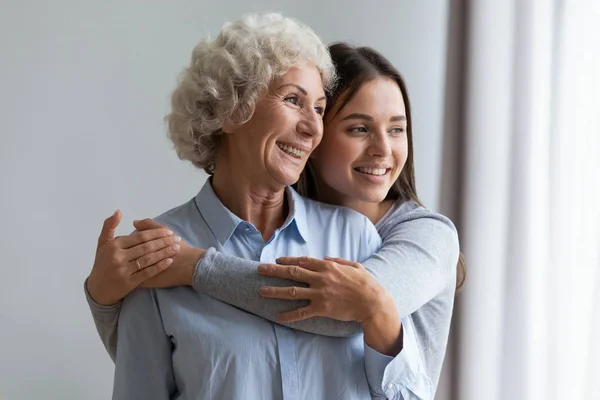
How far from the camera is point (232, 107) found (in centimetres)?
165

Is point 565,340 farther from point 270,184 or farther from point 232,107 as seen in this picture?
point 232,107

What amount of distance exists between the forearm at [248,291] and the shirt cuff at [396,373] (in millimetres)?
74

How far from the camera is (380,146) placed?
5.97 ft

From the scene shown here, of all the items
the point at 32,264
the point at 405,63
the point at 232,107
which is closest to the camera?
the point at 232,107

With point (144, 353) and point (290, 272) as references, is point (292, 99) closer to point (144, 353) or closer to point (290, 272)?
point (290, 272)

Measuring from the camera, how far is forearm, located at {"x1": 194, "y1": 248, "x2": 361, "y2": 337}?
5.08ft

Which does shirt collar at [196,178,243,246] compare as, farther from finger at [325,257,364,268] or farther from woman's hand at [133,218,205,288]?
finger at [325,257,364,268]

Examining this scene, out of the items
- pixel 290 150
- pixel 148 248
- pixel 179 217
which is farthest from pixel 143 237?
pixel 290 150

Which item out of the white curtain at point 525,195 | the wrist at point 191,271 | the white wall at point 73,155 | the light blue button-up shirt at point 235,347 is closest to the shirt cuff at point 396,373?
the light blue button-up shirt at point 235,347

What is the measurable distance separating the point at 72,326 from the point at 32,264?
0.24 meters

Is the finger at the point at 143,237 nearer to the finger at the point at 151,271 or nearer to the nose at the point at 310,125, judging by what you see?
the finger at the point at 151,271

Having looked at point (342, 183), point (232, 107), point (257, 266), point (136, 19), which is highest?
point (136, 19)

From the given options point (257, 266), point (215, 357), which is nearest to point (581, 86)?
point (257, 266)

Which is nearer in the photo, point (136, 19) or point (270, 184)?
point (270, 184)
